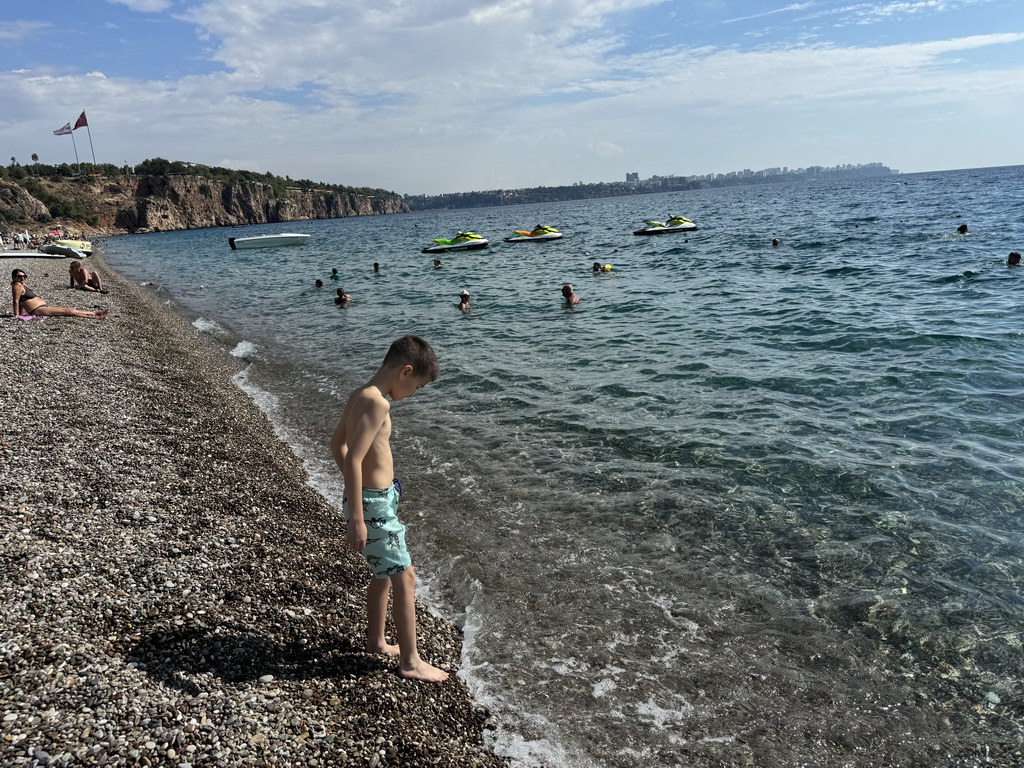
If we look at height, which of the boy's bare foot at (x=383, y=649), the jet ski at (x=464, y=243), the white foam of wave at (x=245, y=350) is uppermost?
the jet ski at (x=464, y=243)

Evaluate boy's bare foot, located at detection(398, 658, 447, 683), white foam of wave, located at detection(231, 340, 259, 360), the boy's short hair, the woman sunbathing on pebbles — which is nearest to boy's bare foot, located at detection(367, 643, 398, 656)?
boy's bare foot, located at detection(398, 658, 447, 683)

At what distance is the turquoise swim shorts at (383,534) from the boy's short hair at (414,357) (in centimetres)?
75

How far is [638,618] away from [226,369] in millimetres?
12533

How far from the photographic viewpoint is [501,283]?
1106 inches

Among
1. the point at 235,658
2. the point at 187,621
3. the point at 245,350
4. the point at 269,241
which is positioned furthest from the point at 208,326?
the point at 269,241

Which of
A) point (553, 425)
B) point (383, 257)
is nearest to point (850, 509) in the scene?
point (553, 425)

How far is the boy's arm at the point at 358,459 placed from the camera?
370 centimetres

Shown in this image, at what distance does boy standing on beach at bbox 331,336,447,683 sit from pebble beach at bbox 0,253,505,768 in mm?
659

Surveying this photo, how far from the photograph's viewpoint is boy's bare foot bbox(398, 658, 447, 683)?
4238mm

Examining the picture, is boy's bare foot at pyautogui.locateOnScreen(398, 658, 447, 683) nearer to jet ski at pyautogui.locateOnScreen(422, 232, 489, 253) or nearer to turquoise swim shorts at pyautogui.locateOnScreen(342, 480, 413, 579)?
turquoise swim shorts at pyautogui.locateOnScreen(342, 480, 413, 579)

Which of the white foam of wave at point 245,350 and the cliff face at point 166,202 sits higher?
the cliff face at point 166,202

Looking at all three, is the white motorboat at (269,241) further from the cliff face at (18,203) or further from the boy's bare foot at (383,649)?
the boy's bare foot at (383,649)

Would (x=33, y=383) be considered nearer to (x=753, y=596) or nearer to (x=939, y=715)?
(x=753, y=596)

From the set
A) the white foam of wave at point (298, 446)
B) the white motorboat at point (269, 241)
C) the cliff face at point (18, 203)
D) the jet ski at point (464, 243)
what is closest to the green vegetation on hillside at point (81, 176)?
the cliff face at point (18, 203)
